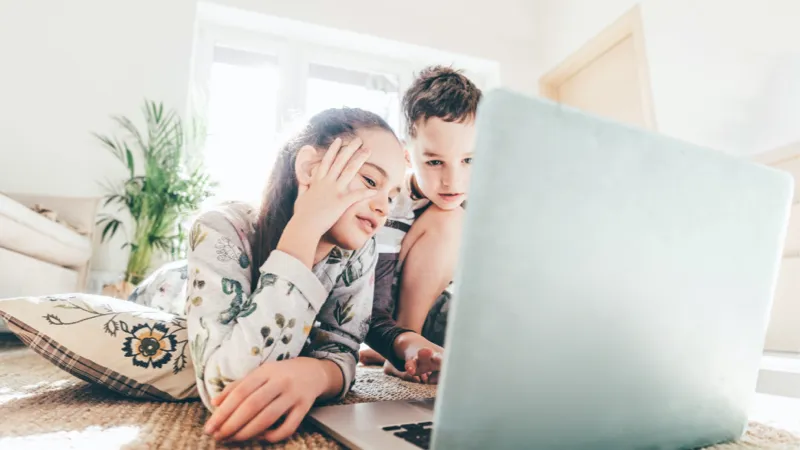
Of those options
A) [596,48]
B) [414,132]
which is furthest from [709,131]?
[414,132]

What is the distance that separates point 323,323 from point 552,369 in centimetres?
47

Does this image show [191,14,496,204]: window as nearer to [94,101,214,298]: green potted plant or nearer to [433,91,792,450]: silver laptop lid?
[94,101,214,298]: green potted plant

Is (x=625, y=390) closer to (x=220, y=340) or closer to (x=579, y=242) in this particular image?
(x=579, y=242)

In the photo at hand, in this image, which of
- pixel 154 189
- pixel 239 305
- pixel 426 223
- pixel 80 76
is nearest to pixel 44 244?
pixel 154 189

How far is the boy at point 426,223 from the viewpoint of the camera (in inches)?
38.0

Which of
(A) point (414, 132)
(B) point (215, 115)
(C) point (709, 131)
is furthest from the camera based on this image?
(B) point (215, 115)

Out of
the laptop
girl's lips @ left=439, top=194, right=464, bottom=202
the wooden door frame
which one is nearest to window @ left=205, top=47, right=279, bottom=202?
the wooden door frame

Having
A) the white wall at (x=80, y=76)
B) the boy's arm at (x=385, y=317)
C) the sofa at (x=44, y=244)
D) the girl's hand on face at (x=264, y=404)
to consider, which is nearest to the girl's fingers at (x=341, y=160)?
the girl's hand on face at (x=264, y=404)

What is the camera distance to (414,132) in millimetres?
1019

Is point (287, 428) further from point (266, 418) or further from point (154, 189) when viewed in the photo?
point (154, 189)

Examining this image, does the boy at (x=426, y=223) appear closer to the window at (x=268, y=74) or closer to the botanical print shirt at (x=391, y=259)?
the botanical print shirt at (x=391, y=259)

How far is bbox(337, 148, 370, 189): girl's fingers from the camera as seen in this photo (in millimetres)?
604

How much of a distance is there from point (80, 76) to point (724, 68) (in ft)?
8.68

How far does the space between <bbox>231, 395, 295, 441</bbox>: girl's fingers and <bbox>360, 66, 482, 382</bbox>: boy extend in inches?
16.1
